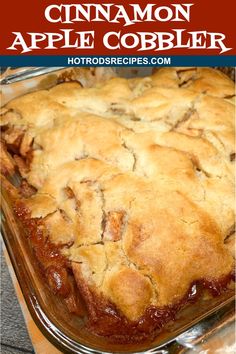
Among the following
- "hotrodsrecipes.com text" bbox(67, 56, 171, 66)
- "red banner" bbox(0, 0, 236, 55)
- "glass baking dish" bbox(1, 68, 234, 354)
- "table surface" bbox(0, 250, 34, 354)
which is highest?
"red banner" bbox(0, 0, 236, 55)

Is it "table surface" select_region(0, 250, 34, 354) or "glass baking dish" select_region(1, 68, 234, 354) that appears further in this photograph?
"table surface" select_region(0, 250, 34, 354)

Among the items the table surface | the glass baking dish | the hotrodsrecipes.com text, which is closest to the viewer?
the glass baking dish

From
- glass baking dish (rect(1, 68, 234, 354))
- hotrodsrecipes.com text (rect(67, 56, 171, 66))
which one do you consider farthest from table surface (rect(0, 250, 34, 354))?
hotrodsrecipes.com text (rect(67, 56, 171, 66))

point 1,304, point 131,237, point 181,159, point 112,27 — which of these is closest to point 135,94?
point 112,27

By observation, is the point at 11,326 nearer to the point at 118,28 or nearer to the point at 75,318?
the point at 75,318

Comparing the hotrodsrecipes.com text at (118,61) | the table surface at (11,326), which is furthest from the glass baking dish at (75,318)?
the hotrodsrecipes.com text at (118,61)

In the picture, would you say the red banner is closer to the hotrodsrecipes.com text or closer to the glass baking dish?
the hotrodsrecipes.com text

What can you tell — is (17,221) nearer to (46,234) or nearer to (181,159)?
(46,234)

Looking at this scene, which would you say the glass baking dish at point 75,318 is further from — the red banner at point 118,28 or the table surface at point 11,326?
the red banner at point 118,28
